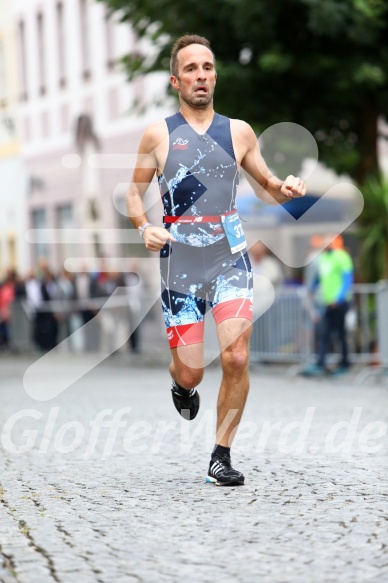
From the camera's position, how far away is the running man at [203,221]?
23.2 feet

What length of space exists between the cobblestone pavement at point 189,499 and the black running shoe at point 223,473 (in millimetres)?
72

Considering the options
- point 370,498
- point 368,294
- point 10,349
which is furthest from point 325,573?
point 10,349

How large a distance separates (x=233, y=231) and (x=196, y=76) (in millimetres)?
723

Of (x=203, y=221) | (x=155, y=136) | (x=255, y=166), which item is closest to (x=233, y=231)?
(x=203, y=221)

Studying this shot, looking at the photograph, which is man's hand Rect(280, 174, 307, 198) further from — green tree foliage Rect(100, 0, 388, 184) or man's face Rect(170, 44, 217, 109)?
green tree foliage Rect(100, 0, 388, 184)

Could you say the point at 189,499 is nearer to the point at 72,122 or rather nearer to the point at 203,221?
the point at 203,221

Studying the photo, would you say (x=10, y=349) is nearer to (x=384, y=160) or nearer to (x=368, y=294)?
(x=384, y=160)

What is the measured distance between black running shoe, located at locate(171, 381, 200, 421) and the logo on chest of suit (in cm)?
115

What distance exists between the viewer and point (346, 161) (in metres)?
19.2

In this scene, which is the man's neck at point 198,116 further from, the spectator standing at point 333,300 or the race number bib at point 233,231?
the spectator standing at point 333,300

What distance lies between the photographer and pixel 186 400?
746 centimetres

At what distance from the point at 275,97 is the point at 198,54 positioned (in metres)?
11.9

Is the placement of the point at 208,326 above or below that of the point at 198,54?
below

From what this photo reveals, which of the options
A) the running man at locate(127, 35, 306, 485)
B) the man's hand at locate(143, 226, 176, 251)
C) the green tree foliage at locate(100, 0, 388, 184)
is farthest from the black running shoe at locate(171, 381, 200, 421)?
the green tree foliage at locate(100, 0, 388, 184)
